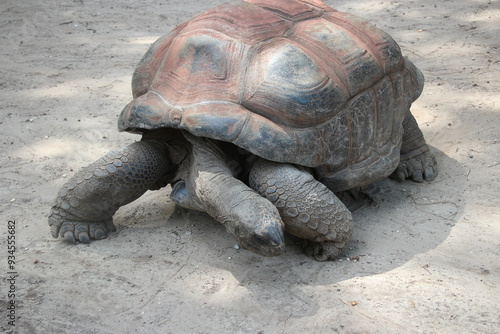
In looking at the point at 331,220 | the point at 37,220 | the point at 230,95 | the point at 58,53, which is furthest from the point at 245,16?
the point at 58,53

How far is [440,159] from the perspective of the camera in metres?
4.70

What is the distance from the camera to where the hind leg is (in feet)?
14.7

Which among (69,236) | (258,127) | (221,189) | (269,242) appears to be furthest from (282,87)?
(69,236)

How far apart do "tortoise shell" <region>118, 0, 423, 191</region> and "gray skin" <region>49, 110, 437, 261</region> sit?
169 millimetres

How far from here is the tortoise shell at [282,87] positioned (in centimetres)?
342

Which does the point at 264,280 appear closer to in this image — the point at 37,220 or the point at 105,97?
the point at 37,220

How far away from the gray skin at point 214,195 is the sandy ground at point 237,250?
0.51 feet

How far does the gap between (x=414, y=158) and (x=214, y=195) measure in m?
1.81

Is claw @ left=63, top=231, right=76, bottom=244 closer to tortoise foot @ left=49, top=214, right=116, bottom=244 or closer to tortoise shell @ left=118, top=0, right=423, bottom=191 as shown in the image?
tortoise foot @ left=49, top=214, right=116, bottom=244

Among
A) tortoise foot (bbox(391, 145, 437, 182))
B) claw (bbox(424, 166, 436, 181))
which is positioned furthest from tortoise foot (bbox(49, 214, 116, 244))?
claw (bbox(424, 166, 436, 181))

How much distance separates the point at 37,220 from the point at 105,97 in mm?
1978

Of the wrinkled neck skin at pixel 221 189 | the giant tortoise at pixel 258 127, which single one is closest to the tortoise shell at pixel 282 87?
the giant tortoise at pixel 258 127

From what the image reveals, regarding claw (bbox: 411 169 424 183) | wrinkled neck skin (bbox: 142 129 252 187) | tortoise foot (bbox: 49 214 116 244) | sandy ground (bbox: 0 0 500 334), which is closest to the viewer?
sandy ground (bbox: 0 0 500 334)

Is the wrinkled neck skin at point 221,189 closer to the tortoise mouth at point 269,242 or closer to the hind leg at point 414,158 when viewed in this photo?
the tortoise mouth at point 269,242
